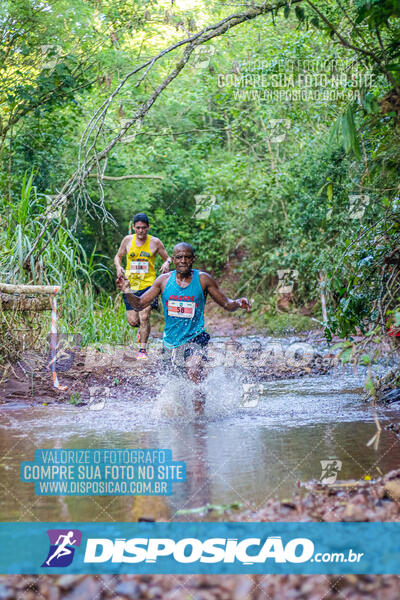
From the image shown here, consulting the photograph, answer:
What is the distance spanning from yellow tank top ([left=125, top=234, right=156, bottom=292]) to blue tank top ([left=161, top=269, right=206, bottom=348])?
9.54ft

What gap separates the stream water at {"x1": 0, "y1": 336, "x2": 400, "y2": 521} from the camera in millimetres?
3783

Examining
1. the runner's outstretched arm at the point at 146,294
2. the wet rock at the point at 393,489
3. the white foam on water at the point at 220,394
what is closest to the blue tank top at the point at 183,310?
the runner's outstretched arm at the point at 146,294

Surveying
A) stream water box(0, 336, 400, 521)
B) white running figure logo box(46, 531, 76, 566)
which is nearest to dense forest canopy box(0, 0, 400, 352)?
stream water box(0, 336, 400, 521)

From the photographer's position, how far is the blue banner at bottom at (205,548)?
3.02 metres

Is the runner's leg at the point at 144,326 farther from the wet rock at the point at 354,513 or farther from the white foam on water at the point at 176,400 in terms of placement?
the wet rock at the point at 354,513

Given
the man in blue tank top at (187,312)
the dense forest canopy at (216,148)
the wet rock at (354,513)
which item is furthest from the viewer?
the man in blue tank top at (187,312)

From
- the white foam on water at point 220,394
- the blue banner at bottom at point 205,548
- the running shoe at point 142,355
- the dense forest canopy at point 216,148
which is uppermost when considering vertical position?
the dense forest canopy at point 216,148

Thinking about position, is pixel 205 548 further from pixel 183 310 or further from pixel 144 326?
pixel 144 326

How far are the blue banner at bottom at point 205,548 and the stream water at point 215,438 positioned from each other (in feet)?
0.73

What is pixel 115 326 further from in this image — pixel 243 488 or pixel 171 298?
pixel 243 488

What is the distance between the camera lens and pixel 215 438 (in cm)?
536

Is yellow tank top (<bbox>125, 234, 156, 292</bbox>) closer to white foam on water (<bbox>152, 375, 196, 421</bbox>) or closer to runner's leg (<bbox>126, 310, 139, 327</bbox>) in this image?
runner's leg (<bbox>126, 310, 139, 327</bbox>)

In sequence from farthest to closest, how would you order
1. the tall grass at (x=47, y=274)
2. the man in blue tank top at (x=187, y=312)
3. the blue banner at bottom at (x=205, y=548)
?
the tall grass at (x=47, y=274) → the man in blue tank top at (x=187, y=312) → the blue banner at bottom at (x=205, y=548)

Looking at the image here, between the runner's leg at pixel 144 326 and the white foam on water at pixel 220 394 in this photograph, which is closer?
the white foam on water at pixel 220 394
